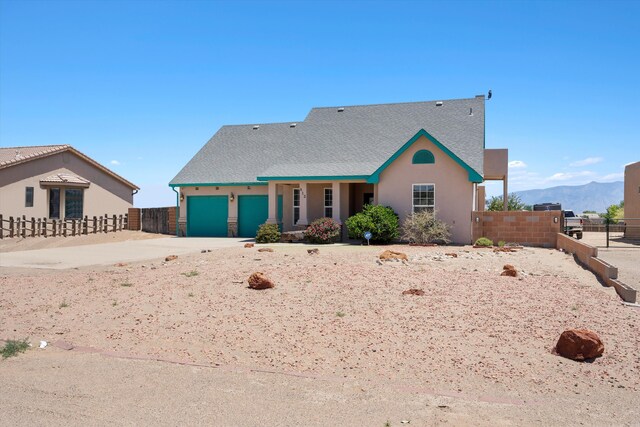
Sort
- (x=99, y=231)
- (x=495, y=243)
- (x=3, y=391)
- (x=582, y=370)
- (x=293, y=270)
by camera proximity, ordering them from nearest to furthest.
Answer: (x=3, y=391)
(x=582, y=370)
(x=293, y=270)
(x=495, y=243)
(x=99, y=231)

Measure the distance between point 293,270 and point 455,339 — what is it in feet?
18.0

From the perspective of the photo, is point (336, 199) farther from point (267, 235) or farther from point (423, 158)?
point (423, 158)

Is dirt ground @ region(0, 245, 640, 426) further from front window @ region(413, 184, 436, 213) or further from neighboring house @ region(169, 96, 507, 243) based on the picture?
neighboring house @ region(169, 96, 507, 243)

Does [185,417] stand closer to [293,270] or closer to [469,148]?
[293,270]

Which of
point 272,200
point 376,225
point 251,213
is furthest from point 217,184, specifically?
point 376,225

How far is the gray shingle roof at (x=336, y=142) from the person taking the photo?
1109 inches

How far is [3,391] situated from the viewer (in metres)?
6.84

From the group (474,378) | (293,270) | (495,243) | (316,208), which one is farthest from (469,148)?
(474,378)

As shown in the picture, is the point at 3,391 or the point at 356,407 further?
the point at 3,391

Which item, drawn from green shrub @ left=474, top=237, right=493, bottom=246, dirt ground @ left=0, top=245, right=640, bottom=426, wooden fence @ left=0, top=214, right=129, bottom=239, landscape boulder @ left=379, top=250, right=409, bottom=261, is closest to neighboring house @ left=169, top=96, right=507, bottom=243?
green shrub @ left=474, top=237, right=493, bottom=246

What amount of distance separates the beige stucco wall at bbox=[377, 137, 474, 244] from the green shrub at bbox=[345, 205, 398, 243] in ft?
3.82

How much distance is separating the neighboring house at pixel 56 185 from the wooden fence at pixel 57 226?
0.87m

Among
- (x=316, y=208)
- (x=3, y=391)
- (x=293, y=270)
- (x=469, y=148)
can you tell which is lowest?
(x=3, y=391)

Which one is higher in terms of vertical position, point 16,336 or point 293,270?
point 293,270
